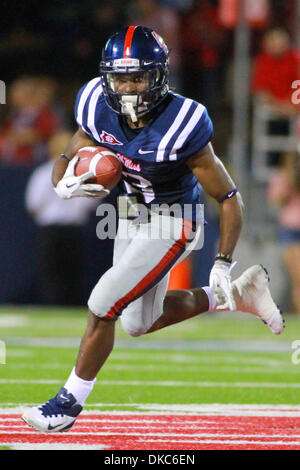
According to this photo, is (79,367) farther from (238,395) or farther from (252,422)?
(238,395)

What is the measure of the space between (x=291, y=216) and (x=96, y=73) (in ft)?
8.79

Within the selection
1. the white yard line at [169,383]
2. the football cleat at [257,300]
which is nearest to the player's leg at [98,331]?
the football cleat at [257,300]

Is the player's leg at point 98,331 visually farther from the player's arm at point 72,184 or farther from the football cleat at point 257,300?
the football cleat at point 257,300

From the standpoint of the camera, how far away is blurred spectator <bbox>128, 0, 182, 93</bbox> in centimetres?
987

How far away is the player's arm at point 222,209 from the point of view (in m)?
4.06

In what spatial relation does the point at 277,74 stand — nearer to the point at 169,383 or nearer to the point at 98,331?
the point at 169,383

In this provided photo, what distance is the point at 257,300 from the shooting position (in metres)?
4.75

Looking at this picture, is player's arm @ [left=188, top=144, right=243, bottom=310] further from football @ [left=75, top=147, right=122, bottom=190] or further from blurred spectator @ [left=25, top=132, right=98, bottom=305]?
blurred spectator @ [left=25, top=132, right=98, bottom=305]

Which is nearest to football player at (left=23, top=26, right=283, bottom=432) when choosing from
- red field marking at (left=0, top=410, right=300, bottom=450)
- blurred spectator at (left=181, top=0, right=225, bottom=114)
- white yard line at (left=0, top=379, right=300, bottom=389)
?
red field marking at (left=0, top=410, right=300, bottom=450)

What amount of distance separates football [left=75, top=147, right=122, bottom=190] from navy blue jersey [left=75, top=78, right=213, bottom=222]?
74mm

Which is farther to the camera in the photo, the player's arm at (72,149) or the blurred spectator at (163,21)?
the blurred spectator at (163,21)

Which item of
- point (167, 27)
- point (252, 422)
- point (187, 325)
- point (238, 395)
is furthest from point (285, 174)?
point (252, 422)

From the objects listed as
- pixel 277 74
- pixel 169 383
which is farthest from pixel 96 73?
pixel 169 383

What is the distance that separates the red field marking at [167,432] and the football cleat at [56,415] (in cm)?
4
